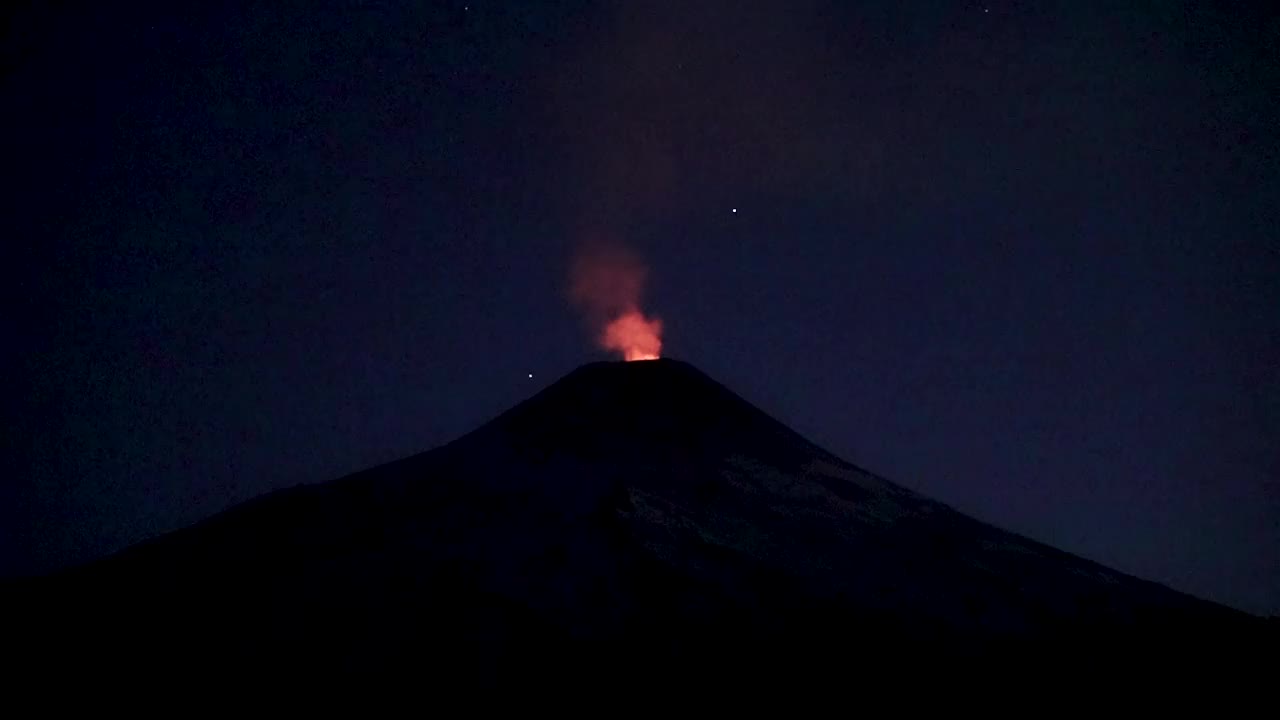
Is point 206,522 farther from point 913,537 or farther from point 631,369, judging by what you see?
point 913,537

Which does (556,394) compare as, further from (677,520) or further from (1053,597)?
(1053,597)

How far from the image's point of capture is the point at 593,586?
31.0 ft

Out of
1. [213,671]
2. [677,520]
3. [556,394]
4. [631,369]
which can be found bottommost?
[213,671]

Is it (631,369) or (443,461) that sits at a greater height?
(631,369)

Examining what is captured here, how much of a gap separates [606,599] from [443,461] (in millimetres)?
7392

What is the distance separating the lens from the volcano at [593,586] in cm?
830

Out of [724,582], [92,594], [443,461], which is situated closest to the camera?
[724,582]

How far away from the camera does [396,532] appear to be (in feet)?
38.0

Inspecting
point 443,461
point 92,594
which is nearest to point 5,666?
point 92,594

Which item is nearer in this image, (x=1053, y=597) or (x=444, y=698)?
(x=444, y=698)

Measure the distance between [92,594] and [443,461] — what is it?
258 inches

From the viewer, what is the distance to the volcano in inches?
327

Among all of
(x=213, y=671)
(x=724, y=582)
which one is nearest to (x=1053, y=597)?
(x=724, y=582)

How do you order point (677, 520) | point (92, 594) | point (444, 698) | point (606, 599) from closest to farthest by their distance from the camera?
1. point (444, 698)
2. point (606, 599)
3. point (92, 594)
4. point (677, 520)
